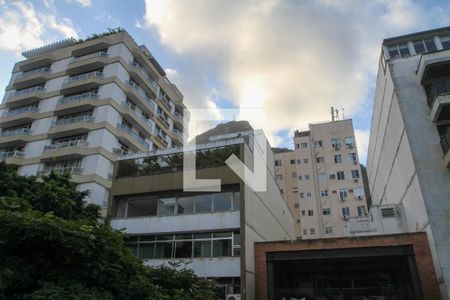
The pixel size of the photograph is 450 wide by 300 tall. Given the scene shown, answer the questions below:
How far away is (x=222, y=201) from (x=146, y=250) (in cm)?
548

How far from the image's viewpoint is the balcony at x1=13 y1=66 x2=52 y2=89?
117ft

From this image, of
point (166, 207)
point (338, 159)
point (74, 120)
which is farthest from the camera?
point (338, 159)

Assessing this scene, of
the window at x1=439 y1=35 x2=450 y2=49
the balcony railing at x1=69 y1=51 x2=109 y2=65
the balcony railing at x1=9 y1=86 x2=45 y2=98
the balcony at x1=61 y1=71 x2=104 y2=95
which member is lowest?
the window at x1=439 y1=35 x2=450 y2=49

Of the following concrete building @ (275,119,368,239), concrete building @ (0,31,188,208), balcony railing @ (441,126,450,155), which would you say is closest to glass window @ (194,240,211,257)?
concrete building @ (0,31,188,208)

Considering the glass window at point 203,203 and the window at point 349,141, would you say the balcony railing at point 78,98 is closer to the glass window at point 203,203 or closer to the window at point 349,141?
the glass window at point 203,203

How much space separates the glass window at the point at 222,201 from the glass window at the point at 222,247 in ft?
6.08

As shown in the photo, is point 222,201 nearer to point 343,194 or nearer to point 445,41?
point 445,41

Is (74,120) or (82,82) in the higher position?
(82,82)

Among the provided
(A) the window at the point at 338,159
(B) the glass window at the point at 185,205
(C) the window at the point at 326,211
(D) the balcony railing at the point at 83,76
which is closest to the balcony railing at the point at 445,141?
(B) the glass window at the point at 185,205

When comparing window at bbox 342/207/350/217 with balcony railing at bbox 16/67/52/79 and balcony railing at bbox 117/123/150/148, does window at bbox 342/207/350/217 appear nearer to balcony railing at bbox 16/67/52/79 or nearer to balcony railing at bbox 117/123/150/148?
balcony railing at bbox 117/123/150/148

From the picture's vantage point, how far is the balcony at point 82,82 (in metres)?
32.4

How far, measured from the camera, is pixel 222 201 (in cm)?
1991

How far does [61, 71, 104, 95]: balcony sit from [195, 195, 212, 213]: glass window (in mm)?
18229

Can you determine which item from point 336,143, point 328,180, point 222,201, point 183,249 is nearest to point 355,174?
point 328,180
